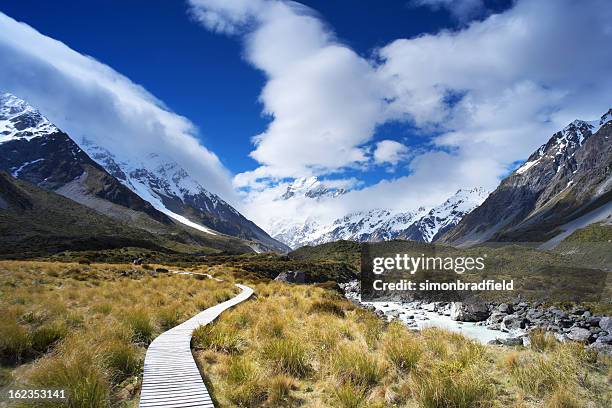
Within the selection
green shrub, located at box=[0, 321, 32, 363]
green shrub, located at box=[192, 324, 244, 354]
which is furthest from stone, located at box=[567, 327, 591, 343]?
green shrub, located at box=[0, 321, 32, 363]

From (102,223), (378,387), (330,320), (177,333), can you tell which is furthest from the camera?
(102,223)

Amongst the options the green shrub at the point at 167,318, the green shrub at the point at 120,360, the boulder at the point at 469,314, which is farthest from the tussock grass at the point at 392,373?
the boulder at the point at 469,314

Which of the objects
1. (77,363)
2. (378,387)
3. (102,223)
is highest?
(102,223)

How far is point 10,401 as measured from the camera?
636cm

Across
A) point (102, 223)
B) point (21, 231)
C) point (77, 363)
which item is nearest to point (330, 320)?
point (77, 363)

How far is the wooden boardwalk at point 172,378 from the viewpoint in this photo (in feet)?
21.4

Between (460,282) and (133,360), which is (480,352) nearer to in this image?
(133,360)

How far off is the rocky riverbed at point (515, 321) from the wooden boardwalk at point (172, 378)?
16.9 meters

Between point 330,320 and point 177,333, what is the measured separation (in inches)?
237

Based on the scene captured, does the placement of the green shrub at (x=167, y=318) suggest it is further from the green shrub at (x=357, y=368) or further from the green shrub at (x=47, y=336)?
the green shrub at (x=357, y=368)

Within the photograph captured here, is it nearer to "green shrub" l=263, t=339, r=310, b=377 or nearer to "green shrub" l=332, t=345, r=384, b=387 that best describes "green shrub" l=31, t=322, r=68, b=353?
"green shrub" l=263, t=339, r=310, b=377

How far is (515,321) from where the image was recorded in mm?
29625

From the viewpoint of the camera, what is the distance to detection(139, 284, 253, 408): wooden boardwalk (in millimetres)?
6527

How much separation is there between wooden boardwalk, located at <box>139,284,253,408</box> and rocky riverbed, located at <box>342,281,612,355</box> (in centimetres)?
1687
